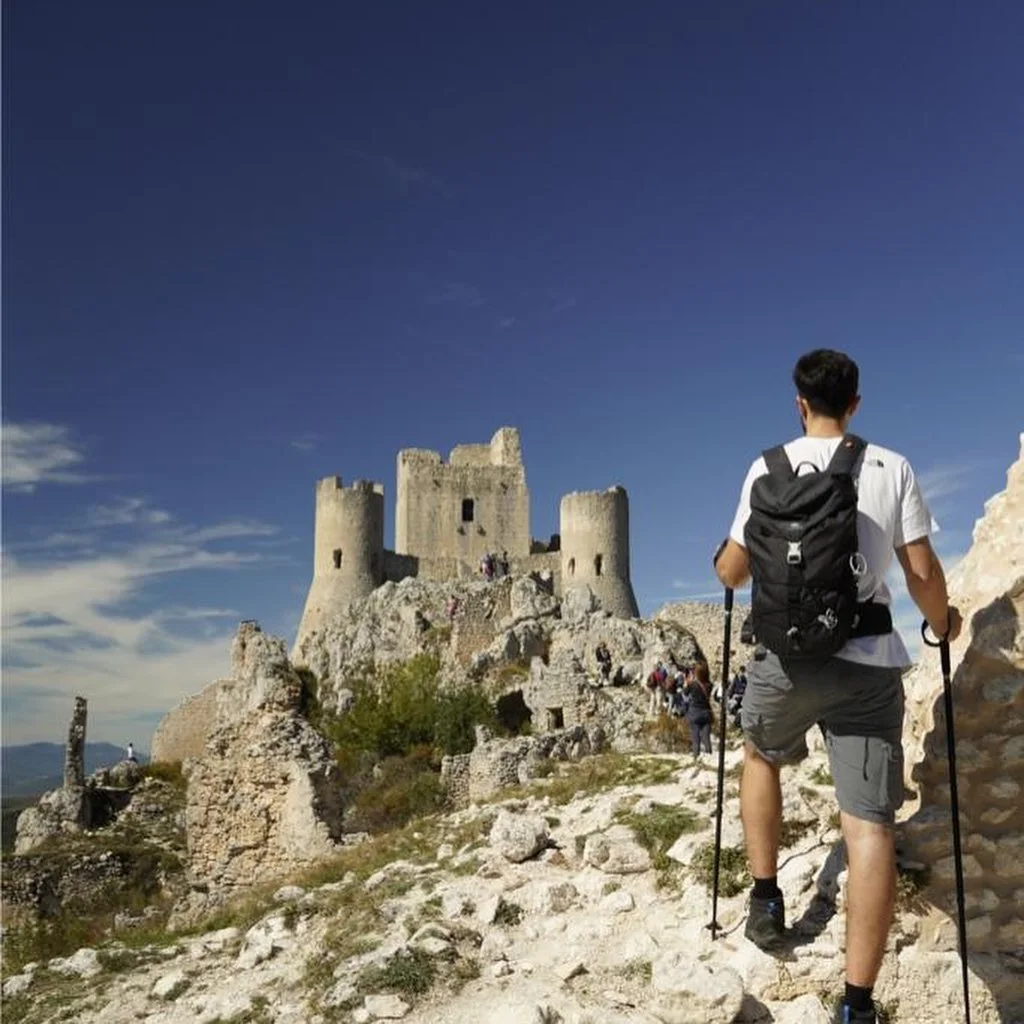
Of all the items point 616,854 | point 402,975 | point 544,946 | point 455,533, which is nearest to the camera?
point 402,975

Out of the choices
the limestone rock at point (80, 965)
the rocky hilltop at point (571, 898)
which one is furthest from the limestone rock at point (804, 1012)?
the limestone rock at point (80, 965)

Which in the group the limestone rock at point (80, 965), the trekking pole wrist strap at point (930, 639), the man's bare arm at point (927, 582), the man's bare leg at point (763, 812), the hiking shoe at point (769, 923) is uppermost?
the man's bare arm at point (927, 582)

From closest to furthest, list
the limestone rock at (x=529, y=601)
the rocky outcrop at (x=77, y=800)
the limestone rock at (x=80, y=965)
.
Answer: the limestone rock at (x=80, y=965)
the rocky outcrop at (x=77, y=800)
the limestone rock at (x=529, y=601)

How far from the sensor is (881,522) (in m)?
3.55

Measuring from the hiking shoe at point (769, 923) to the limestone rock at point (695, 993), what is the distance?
0.62 feet

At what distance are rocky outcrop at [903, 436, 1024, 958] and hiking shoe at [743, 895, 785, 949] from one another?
59 centimetres

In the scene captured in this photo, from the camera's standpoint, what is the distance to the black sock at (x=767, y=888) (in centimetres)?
411

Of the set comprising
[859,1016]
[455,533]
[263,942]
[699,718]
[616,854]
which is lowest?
[263,942]

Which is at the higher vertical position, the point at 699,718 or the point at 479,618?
the point at 479,618

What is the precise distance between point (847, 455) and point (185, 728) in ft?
119

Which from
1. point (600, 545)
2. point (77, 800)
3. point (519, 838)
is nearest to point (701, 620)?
point (600, 545)

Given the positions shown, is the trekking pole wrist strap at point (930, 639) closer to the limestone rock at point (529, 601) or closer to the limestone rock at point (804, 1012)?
the limestone rock at point (804, 1012)

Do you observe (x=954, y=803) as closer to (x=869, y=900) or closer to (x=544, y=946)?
(x=869, y=900)

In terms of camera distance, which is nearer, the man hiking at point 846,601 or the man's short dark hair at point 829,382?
the man hiking at point 846,601
